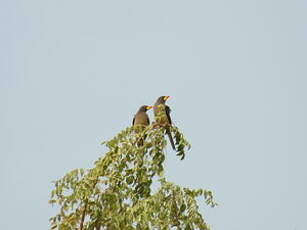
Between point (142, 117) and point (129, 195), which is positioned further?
point (142, 117)

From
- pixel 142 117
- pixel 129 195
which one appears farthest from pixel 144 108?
pixel 129 195

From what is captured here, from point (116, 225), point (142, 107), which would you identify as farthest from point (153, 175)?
point (142, 107)

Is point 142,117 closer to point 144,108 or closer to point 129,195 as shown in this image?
point 144,108

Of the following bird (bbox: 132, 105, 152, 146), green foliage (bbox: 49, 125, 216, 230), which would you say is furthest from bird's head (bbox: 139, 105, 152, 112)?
green foliage (bbox: 49, 125, 216, 230)

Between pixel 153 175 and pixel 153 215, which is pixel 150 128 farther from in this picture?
pixel 153 215

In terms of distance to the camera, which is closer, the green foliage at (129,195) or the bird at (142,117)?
the green foliage at (129,195)

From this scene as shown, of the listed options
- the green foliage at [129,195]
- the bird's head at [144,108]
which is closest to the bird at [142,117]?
the bird's head at [144,108]

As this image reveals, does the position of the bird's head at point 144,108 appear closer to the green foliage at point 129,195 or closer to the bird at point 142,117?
the bird at point 142,117

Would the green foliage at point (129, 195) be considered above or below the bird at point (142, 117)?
below

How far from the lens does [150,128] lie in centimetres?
579

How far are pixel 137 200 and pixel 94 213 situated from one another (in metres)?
0.37

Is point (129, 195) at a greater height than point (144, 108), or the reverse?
point (144, 108)

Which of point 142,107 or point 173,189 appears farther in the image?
point 142,107

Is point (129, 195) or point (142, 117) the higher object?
point (142, 117)
